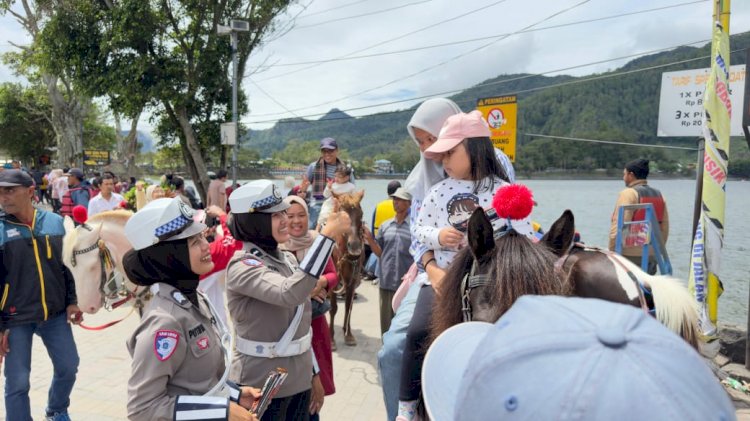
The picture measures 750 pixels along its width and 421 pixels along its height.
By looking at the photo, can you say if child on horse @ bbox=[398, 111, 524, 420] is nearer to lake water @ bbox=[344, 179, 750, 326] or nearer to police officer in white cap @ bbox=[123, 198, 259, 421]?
police officer in white cap @ bbox=[123, 198, 259, 421]

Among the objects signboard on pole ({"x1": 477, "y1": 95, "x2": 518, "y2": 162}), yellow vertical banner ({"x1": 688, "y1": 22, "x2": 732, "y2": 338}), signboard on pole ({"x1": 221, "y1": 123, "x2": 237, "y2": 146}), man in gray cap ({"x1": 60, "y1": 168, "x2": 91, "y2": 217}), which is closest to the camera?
yellow vertical banner ({"x1": 688, "y1": 22, "x2": 732, "y2": 338})


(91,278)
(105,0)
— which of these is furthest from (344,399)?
(105,0)

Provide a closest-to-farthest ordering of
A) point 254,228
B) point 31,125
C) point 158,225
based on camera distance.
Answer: point 158,225 < point 254,228 < point 31,125

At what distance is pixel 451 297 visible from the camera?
63.1 inches

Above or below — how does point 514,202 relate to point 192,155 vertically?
below

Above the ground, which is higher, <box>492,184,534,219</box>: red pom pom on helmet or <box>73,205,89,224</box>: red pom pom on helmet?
<box>492,184,534,219</box>: red pom pom on helmet

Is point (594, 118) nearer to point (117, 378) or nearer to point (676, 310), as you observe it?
point (117, 378)

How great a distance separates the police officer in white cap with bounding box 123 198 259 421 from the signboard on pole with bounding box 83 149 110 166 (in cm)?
3085

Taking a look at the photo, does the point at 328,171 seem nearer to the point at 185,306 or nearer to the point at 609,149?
the point at 185,306

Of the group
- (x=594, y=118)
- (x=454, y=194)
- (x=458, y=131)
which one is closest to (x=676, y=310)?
(x=454, y=194)

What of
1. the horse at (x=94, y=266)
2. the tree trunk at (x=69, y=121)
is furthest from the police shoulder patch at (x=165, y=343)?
the tree trunk at (x=69, y=121)

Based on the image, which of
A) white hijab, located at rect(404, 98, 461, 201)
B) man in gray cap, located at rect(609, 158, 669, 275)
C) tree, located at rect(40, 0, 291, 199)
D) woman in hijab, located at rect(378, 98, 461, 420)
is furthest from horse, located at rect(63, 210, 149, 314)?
tree, located at rect(40, 0, 291, 199)

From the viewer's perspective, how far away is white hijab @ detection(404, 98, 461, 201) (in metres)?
2.49

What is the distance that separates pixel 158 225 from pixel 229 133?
39.2 ft
